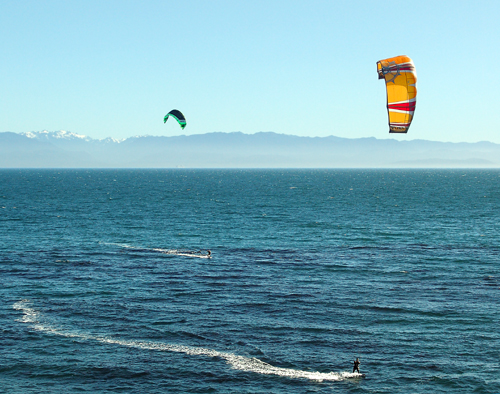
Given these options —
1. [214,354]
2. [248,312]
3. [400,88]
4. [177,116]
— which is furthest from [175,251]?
[400,88]

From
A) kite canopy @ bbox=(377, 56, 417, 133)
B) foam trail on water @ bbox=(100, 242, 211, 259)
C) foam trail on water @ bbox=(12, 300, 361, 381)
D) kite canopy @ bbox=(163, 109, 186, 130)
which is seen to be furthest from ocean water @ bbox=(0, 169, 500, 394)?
kite canopy @ bbox=(163, 109, 186, 130)

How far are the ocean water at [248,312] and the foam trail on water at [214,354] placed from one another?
0.42 ft

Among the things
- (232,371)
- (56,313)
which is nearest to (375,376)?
(232,371)

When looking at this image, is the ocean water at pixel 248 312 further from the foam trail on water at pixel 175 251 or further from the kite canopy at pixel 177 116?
the kite canopy at pixel 177 116

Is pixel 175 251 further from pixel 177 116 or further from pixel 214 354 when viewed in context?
pixel 214 354

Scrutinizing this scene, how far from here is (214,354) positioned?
1471 inches

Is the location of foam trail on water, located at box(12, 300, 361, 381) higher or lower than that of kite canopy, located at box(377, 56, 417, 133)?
lower

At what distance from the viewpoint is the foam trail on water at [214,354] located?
3425cm

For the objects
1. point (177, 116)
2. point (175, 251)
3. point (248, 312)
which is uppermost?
point (177, 116)

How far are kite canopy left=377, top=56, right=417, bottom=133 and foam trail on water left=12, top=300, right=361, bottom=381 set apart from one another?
19.2 metres

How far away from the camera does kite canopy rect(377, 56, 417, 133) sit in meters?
42.3

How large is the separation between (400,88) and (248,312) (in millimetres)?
21874

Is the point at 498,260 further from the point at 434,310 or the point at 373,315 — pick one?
the point at 373,315

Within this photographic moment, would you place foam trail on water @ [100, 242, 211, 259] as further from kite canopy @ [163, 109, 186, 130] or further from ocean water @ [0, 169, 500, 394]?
kite canopy @ [163, 109, 186, 130]
